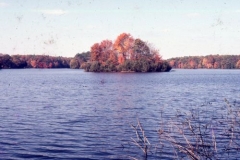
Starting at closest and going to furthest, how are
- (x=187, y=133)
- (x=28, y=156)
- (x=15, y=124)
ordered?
(x=28, y=156)
(x=187, y=133)
(x=15, y=124)

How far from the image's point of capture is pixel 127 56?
119 meters

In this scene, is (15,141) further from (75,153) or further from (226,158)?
(226,158)

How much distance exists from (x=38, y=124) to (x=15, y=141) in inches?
161

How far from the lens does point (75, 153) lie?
13.8m

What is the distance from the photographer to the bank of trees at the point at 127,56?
381 feet

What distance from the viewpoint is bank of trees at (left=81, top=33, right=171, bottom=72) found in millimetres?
116188

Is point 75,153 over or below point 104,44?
below

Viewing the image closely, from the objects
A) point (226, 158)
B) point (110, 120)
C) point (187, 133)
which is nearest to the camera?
point (226, 158)

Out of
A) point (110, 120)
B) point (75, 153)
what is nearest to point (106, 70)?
point (110, 120)

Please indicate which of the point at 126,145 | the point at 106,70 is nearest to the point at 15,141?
the point at 126,145

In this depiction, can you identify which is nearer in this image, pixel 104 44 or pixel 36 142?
pixel 36 142

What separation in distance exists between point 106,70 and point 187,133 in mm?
104849

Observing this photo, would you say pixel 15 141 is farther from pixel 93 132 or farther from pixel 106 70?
pixel 106 70

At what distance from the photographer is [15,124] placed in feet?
64.3
